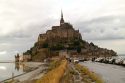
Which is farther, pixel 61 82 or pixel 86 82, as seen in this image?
pixel 86 82

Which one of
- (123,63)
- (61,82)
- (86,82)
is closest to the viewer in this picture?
(61,82)

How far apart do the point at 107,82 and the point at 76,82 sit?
341cm

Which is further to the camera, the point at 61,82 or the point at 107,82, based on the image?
the point at 107,82

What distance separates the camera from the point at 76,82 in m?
32.7

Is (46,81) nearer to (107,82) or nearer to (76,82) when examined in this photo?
(76,82)

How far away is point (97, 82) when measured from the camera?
31.2 metres

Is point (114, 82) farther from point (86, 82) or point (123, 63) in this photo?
point (123, 63)

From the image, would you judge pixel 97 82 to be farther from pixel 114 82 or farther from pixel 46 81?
pixel 46 81

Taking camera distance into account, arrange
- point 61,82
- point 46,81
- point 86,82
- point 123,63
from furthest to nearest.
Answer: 1. point 123,63
2. point 86,82
3. point 61,82
4. point 46,81

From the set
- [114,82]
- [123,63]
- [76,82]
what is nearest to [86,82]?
[76,82]

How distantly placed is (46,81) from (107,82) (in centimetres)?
1322

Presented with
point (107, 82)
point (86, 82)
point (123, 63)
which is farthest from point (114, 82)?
point (123, 63)

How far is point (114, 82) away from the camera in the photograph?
1341 inches

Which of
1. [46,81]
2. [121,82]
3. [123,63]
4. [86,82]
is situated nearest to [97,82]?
[86,82]
